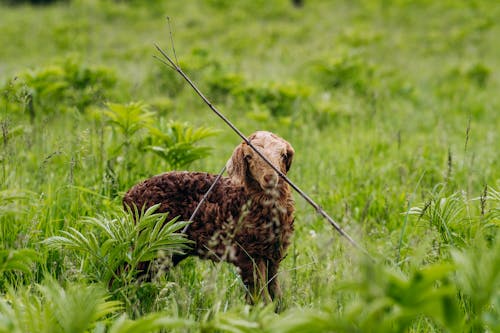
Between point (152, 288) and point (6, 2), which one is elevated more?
point (6, 2)

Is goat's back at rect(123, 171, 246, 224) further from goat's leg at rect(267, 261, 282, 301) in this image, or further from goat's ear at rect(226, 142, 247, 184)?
goat's leg at rect(267, 261, 282, 301)

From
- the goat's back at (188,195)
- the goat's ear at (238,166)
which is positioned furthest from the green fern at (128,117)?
the goat's ear at (238,166)

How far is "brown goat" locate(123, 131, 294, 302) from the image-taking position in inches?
88.4

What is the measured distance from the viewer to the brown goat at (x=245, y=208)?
2.24m

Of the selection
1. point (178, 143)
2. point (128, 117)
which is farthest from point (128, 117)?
point (178, 143)

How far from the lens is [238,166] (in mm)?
2344

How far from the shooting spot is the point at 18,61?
38.5 ft

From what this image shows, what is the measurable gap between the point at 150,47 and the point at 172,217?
9.43m

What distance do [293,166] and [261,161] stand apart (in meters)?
2.19

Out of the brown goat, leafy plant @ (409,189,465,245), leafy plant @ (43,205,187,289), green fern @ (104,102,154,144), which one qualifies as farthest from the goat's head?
green fern @ (104,102,154,144)

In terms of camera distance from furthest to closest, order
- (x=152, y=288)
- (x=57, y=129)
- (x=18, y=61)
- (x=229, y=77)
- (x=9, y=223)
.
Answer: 1. (x=18, y=61)
2. (x=229, y=77)
3. (x=57, y=129)
4. (x=9, y=223)
5. (x=152, y=288)

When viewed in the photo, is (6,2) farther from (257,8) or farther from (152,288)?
(152,288)

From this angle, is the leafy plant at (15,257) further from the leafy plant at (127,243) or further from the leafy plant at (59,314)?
the leafy plant at (127,243)


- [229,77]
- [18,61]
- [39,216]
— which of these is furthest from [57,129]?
[18,61]
